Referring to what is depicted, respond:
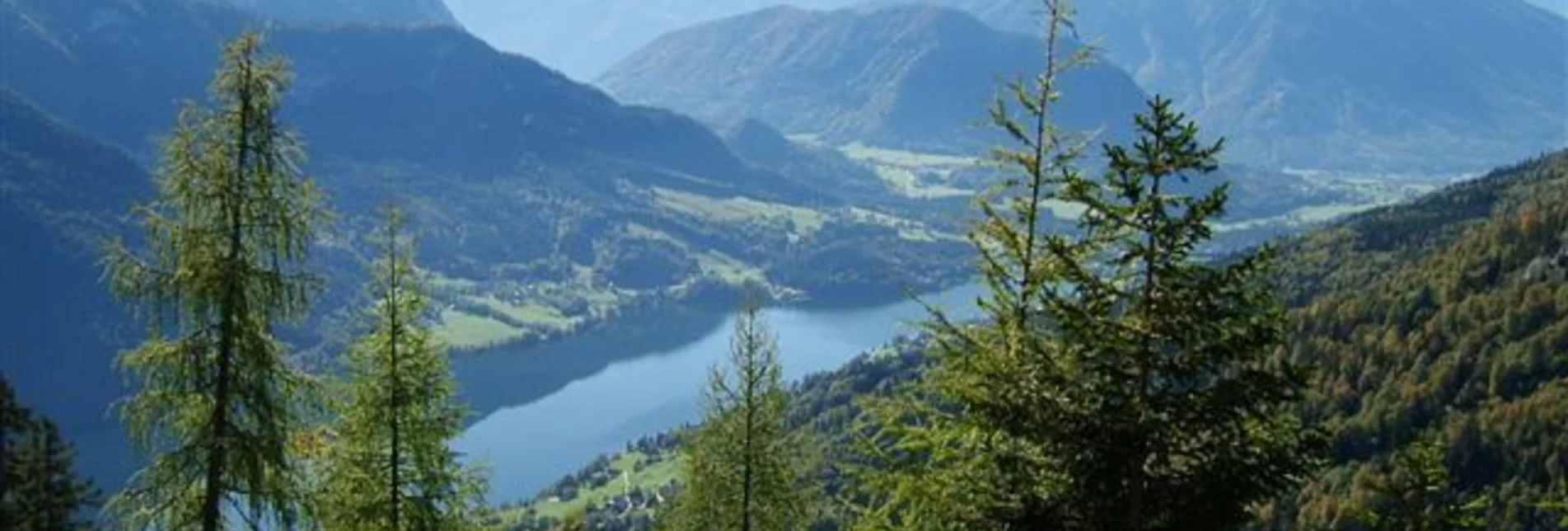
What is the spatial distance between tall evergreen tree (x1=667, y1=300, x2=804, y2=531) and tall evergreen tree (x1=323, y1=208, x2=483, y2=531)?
6.83 meters

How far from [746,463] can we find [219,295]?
12897 mm

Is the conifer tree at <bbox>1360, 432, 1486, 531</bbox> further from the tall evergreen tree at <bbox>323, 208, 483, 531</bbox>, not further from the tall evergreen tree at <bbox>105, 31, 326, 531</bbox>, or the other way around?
the tall evergreen tree at <bbox>323, 208, 483, 531</bbox>

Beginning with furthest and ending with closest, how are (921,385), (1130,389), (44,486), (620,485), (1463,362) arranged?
(620,485)
(1463,362)
(44,486)
(921,385)
(1130,389)

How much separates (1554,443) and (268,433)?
107 m

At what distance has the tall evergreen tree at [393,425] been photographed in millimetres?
22094

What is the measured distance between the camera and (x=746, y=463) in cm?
2852

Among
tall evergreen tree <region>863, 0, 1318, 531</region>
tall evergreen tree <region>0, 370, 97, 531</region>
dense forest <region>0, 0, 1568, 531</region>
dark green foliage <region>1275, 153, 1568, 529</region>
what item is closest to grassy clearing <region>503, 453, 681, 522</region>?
dark green foliage <region>1275, 153, 1568, 529</region>

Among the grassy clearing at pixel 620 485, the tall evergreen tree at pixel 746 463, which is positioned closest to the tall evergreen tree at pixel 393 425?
the tall evergreen tree at pixel 746 463

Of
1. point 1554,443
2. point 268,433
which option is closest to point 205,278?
point 268,433

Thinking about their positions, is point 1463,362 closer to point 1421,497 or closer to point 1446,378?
point 1446,378

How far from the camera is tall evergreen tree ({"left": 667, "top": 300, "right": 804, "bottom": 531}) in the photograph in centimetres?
2855

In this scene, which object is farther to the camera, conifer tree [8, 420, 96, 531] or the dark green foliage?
the dark green foliage

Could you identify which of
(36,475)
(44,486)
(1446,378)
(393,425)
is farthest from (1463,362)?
(393,425)

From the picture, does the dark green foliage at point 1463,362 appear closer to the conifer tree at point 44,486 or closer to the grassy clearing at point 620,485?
the grassy clearing at point 620,485
